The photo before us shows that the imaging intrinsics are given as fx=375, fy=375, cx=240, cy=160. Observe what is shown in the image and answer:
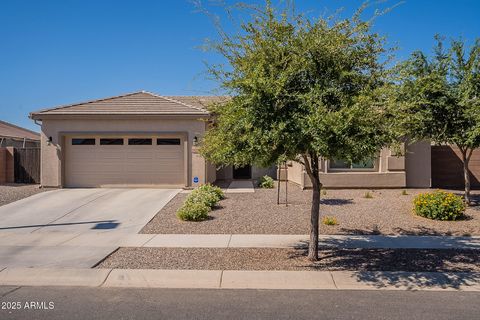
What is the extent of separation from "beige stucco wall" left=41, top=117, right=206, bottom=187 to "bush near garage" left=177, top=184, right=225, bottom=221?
3.16m

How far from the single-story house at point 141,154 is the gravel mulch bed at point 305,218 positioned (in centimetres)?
214

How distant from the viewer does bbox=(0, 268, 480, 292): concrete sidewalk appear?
20.2ft

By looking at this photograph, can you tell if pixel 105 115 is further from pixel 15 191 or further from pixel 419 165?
pixel 419 165

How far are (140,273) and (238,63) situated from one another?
13.6ft

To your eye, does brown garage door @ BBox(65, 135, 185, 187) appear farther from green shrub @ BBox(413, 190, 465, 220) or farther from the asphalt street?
the asphalt street

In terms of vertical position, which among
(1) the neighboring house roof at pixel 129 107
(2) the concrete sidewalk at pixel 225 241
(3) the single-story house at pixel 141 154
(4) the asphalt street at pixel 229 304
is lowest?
(4) the asphalt street at pixel 229 304

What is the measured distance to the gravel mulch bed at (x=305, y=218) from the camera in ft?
33.2

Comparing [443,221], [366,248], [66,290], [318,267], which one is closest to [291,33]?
[318,267]

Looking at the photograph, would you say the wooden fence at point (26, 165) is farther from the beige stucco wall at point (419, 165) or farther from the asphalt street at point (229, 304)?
the beige stucco wall at point (419, 165)

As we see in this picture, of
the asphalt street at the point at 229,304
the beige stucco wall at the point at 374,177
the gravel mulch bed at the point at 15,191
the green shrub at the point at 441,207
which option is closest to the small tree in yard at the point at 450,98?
the green shrub at the point at 441,207

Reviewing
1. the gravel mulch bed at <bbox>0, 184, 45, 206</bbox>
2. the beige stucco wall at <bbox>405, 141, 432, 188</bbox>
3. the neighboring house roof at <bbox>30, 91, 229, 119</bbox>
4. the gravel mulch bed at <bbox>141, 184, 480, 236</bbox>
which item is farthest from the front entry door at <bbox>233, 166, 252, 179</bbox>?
the gravel mulch bed at <bbox>0, 184, 45, 206</bbox>

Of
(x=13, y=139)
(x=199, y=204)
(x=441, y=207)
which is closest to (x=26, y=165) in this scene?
(x=13, y=139)

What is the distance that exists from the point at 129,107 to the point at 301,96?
13.0 meters

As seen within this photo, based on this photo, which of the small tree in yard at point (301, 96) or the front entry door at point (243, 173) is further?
the front entry door at point (243, 173)
